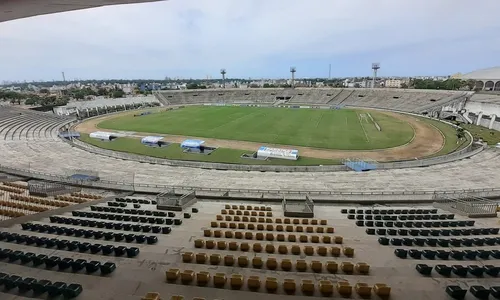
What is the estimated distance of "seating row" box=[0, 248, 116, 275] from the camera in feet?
33.5

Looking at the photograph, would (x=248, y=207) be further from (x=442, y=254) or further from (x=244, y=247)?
(x=442, y=254)

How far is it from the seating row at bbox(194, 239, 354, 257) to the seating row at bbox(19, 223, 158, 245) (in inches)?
90.5

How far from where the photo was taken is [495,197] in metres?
21.5

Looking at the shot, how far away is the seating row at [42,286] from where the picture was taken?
28.4 ft

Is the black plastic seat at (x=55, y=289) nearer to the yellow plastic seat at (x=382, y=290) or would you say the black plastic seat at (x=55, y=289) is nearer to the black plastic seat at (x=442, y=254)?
the yellow plastic seat at (x=382, y=290)

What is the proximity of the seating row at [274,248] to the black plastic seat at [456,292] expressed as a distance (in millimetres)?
3624

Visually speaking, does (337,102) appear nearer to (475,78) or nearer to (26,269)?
(475,78)

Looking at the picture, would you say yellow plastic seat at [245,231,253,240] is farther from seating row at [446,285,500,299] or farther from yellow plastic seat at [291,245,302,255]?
seating row at [446,285,500,299]

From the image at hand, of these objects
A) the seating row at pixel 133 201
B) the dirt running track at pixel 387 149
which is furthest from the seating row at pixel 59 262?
the dirt running track at pixel 387 149

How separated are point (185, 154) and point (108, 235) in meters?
27.3

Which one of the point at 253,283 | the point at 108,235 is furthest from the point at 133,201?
the point at 253,283

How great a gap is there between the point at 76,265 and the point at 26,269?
76.0 inches

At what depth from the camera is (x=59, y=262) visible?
10.5 meters

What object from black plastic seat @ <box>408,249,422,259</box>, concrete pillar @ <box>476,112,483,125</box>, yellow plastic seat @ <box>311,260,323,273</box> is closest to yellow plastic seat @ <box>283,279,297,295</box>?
yellow plastic seat @ <box>311,260,323,273</box>
